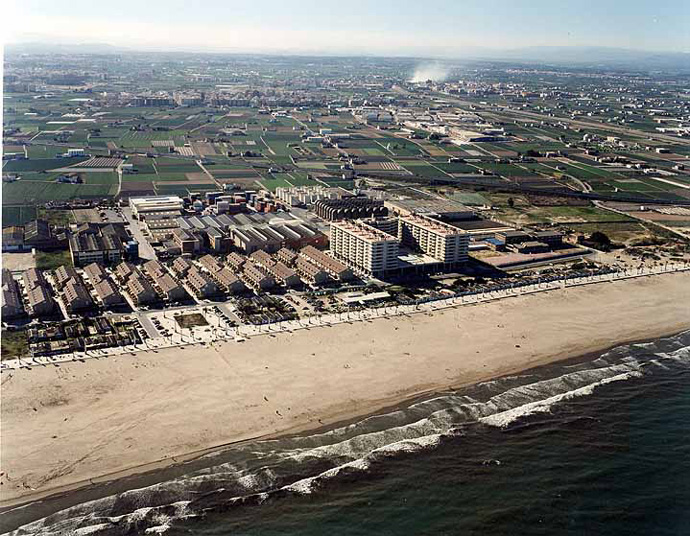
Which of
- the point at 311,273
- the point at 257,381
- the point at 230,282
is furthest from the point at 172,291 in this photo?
the point at 257,381

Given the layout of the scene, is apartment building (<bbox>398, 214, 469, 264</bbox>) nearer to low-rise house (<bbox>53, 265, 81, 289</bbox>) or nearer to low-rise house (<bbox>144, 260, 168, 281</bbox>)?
low-rise house (<bbox>144, 260, 168, 281</bbox>)

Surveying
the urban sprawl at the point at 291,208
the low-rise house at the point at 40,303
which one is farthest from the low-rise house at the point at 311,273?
the low-rise house at the point at 40,303

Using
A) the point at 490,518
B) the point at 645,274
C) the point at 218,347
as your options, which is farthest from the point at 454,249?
the point at 490,518

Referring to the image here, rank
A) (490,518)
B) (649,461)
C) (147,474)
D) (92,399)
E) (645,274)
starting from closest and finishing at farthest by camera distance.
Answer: (490,518)
(147,474)
(649,461)
(92,399)
(645,274)

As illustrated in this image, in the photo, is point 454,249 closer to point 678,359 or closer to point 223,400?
point 678,359

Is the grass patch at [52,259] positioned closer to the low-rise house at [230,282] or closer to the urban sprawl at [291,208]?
the urban sprawl at [291,208]
